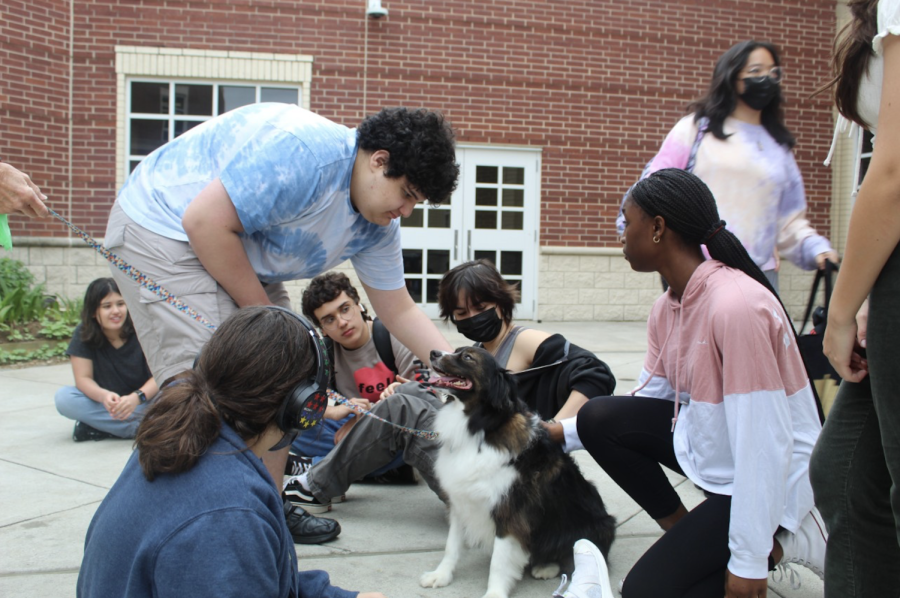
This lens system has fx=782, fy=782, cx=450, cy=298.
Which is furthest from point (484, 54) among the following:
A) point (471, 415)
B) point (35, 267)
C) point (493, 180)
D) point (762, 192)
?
point (471, 415)

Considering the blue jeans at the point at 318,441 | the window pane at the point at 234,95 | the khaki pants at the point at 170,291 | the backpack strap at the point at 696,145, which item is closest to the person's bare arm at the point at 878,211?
the khaki pants at the point at 170,291

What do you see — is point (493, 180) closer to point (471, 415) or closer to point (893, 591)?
point (471, 415)

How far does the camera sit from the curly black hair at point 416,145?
286cm

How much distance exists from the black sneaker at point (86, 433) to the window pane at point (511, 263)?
6.81 m

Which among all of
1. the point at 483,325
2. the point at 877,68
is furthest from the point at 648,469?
the point at 877,68

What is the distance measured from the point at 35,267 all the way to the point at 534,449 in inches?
359

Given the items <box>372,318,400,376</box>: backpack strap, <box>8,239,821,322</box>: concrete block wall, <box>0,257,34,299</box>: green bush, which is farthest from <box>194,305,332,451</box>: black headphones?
<box>8,239,821,322</box>: concrete block wall

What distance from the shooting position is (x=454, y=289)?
3.54m

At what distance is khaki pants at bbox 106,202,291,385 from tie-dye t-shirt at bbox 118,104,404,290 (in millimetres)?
60

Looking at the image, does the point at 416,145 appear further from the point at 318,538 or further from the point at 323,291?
the point at 318,538

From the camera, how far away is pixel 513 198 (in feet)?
36.5

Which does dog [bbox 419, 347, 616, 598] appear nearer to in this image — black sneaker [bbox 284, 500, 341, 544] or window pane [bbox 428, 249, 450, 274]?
black sneaker [bbox 284, 500, 341, 544]

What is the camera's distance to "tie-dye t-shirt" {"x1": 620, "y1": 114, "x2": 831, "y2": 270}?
384 cm

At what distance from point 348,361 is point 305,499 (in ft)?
2.59
